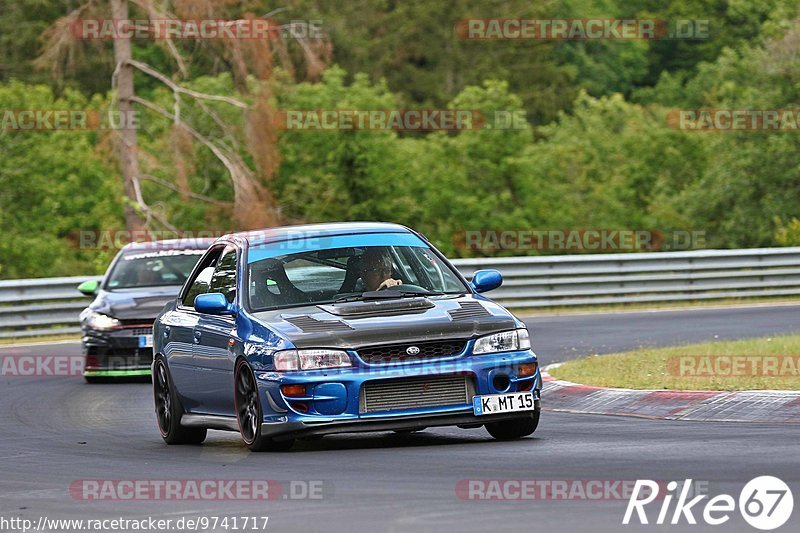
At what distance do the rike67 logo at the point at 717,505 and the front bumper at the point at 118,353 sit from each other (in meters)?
11.4

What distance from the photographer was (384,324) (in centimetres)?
1108

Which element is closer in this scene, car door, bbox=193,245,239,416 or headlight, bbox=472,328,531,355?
headlight, bbox=472,328,531,355

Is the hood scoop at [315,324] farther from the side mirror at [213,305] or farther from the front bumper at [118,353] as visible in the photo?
the front bumper at [118,353]

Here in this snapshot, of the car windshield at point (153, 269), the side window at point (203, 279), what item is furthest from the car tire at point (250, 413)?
the car windshield at point (153, 269)

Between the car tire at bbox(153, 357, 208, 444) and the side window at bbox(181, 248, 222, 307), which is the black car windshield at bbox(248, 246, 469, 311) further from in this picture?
the car tire at bbox(153, 357, 208, 444)

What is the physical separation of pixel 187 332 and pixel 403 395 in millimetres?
2395

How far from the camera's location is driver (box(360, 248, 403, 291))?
1209 centimetres

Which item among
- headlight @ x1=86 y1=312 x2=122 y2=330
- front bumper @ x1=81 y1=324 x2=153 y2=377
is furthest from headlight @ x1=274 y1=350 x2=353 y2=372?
headlight @ x1=86 y1=312 x2=122 y2=330

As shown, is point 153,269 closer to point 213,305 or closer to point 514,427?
point 213,305

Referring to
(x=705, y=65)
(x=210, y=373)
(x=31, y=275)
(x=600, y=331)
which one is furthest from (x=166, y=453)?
(x=705, y=65)

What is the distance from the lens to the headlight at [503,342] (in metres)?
11.1

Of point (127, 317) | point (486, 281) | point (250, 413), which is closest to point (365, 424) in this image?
point (250, 413)

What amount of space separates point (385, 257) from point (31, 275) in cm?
3934

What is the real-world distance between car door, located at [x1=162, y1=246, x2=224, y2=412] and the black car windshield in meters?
0.92
